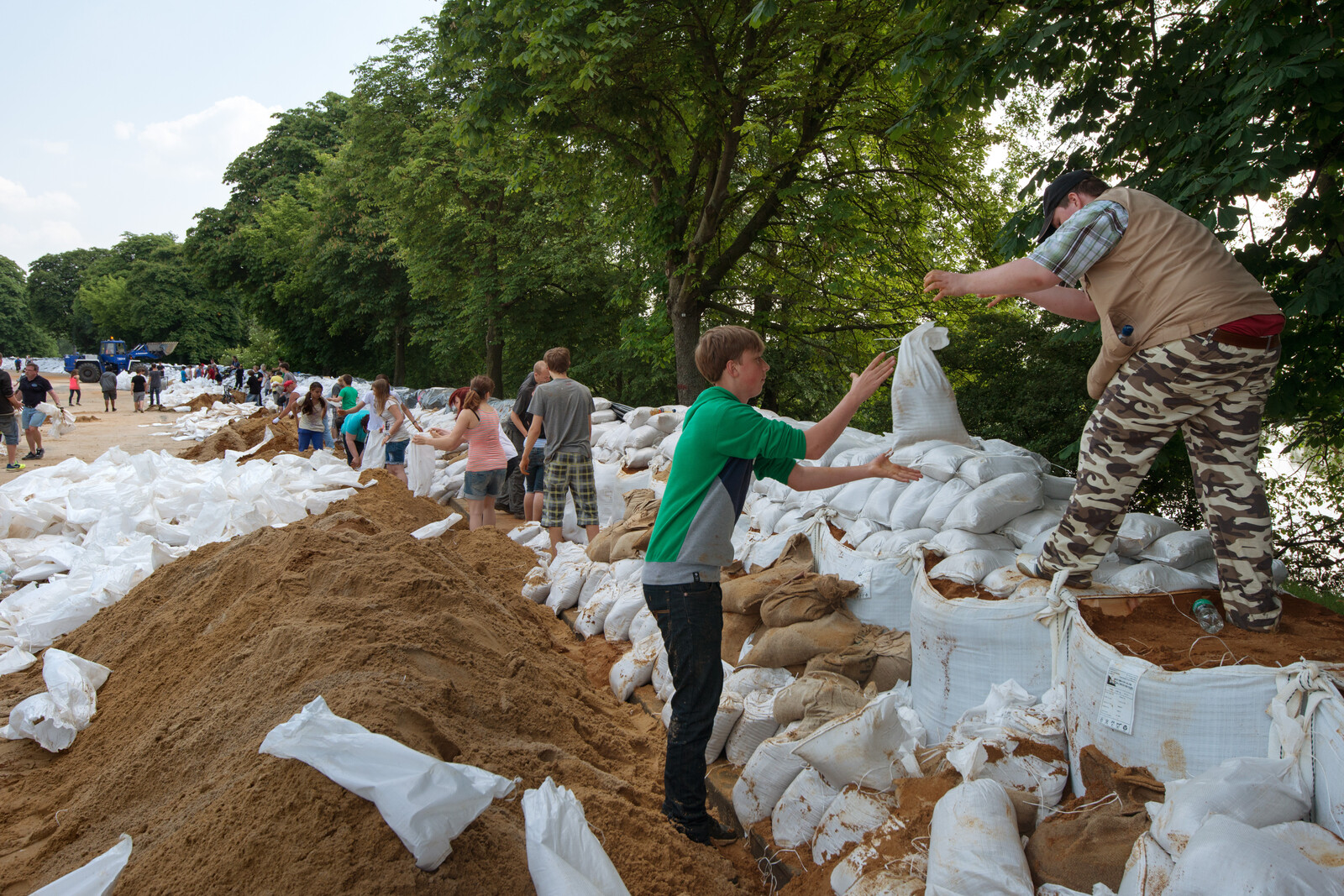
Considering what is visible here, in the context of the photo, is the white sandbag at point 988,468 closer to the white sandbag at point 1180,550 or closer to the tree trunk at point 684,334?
the white sandbag at point 1180,550

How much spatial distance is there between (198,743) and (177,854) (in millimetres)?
750

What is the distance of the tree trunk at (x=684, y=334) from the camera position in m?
10.0

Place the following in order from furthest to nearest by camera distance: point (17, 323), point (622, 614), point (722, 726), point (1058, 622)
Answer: point (17, 323) → point (622, 614) → point (722, 726) → point (1058, 622)

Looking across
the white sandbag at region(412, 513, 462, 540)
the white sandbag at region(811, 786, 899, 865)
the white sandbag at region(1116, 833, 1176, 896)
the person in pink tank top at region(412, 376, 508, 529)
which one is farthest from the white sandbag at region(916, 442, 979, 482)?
the person in pink tank top at region(412, 376, 508, 529)

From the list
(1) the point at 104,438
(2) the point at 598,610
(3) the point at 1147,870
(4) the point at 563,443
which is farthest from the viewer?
(1) the point at 104,438

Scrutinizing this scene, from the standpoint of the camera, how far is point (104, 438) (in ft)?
56.4

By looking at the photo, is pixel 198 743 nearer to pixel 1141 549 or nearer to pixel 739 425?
pixel 739 425

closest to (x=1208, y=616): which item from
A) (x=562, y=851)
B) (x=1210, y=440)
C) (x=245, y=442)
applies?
(x=1210, y=440)

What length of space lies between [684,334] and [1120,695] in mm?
8308

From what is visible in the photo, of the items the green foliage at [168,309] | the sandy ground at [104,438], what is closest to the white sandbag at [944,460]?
the sandy ground at [104,438]

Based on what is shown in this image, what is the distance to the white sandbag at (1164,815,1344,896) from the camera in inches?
58.5

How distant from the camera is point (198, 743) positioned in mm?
2535

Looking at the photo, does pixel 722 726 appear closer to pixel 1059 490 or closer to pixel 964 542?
pixel 964 542

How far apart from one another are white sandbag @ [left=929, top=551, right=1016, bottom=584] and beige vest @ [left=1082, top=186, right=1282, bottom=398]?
92cm
